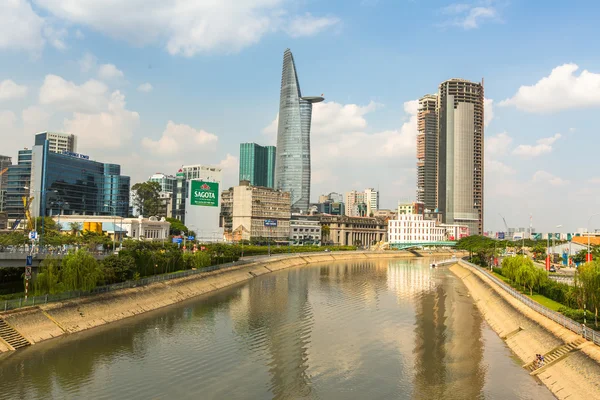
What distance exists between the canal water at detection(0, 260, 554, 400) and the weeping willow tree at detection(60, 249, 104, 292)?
6.05 meters

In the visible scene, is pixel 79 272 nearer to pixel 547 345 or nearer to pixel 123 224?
pixel 547 345

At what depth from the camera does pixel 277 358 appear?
156 feet

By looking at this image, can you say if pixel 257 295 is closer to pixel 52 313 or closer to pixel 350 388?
pixel 52 313

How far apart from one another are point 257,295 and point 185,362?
1754 inches

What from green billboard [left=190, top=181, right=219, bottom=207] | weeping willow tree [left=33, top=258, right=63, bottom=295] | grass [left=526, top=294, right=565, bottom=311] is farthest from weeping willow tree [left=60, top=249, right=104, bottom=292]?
green billboard [left=190, top=181, right=219, bottom=207]

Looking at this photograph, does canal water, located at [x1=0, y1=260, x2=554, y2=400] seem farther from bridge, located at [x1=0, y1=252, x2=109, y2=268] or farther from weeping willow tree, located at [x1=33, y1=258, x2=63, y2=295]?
bridge, located at [x1=0, y1=252, x2=109, y2=268]

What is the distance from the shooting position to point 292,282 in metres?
112

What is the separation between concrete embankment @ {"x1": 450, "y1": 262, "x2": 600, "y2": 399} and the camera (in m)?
37.0

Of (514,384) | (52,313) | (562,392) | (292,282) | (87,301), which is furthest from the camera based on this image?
(292,282)

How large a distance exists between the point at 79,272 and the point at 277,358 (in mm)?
27768

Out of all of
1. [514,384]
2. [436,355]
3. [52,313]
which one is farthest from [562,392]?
[52,313]

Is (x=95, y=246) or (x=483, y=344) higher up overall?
(x=95, y=246)

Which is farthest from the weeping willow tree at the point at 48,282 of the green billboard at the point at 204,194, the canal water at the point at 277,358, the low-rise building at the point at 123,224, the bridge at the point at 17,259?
the green billboard at the point at 204,194

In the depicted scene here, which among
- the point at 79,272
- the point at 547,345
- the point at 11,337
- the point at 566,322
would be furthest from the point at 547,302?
the point at 11,337
